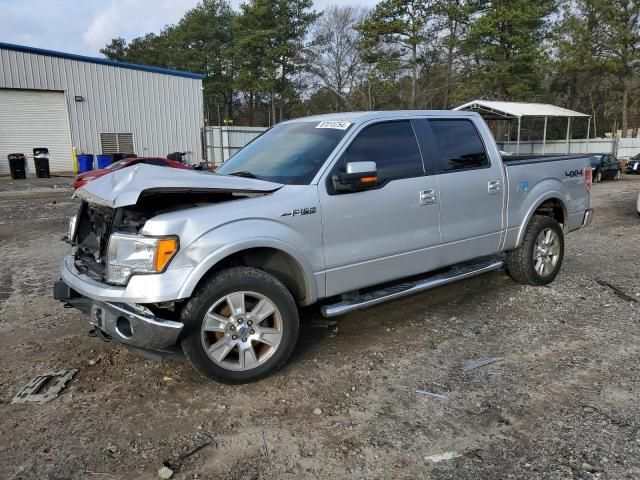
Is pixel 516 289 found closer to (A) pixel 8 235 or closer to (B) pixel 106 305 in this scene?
(B) pixel 106 305

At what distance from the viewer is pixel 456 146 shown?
4859mm

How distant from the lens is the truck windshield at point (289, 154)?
398 centimetres

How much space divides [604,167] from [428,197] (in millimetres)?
23795

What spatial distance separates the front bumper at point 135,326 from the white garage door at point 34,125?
25743 millimetres

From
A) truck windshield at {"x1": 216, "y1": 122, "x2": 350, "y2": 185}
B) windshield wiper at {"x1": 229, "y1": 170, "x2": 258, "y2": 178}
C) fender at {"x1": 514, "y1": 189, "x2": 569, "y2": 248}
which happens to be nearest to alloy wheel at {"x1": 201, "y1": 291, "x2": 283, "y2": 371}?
truck windshield at {"x1": 216, "y1": 122, "x2": 350, "y2": 185}

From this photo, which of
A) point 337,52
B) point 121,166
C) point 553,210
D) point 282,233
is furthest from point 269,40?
point 282,233

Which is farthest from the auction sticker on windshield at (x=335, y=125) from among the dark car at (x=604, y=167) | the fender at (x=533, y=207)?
the dark car at (x=604, y=167)

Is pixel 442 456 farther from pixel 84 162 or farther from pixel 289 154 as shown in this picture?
pixel 84 162

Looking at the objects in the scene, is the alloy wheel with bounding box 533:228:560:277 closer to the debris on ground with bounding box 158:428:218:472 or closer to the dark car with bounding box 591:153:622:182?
the debris on ground with bounding box 158:428:218:472

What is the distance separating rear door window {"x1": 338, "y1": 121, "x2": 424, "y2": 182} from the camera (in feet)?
13.5

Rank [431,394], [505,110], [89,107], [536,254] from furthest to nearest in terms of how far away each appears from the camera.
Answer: [505,110], [89,107], [536,254], [431,394]

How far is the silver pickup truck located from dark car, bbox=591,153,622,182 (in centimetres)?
2190

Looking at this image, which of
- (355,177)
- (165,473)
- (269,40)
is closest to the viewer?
(165,473)

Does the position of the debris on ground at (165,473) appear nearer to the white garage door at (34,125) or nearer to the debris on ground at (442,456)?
the debris on ground at (442,456)
